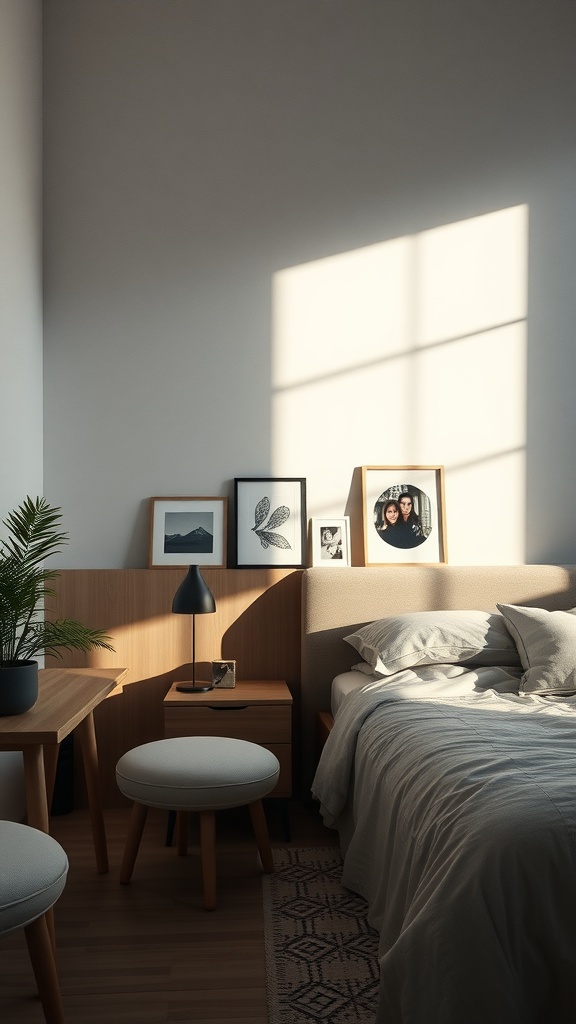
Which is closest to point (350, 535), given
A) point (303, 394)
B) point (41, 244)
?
point (303, 394)

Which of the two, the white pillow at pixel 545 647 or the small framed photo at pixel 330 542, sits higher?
the small framed photo at pixel 330 542

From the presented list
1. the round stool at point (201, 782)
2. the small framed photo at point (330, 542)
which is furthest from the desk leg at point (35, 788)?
the small framed photo at point (330, 542)

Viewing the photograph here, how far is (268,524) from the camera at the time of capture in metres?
3.51

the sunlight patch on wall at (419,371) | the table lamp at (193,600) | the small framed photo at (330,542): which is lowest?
the table lamp at (193,600)

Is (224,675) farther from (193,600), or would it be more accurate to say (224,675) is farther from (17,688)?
(17,688)

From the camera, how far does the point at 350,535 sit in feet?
11.7

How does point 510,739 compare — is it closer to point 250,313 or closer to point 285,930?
point 285,930

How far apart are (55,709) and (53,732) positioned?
27 cm

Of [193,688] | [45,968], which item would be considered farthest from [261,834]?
[45,968]

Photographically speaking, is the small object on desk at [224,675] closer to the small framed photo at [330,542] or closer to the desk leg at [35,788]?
the small framed photo at [330,542]

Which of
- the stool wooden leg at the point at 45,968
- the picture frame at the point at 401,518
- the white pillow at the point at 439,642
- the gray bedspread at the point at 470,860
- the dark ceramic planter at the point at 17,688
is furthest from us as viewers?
the picture frame at the point at 401,518

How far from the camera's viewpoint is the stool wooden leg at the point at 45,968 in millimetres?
1671

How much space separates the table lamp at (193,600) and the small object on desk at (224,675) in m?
0.05

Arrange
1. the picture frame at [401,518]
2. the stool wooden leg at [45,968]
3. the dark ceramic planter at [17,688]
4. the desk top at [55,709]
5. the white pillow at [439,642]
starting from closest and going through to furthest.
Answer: the stool wooden leg at [45,968], the desk top at [55,709], the dark ceramic planter at [17,688], the white pillow at [439,642], the picture frame at [401,518]
